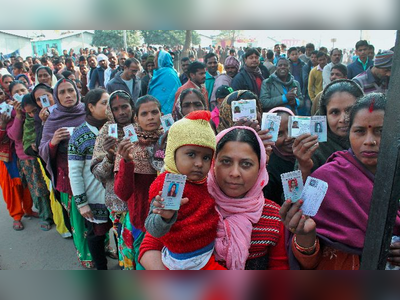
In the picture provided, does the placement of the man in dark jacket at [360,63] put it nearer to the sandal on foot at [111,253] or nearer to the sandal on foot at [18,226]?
the sandal on foot at [111,253]

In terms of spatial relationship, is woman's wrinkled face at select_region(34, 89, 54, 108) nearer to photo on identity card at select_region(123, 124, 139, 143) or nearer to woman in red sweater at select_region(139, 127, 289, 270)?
photo on identity card at select_region(123, 124, 139, 143)

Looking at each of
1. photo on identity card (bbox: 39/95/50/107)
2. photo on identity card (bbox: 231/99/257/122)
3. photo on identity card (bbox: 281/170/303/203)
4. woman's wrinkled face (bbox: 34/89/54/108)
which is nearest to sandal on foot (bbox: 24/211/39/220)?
woman's wrinkled face (bbox: 34/89/54/108)

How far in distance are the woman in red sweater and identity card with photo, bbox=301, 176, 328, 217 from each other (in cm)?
40

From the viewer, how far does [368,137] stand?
4.40 feet

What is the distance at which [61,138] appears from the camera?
3.16 meters

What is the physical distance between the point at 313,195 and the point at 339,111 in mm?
1096

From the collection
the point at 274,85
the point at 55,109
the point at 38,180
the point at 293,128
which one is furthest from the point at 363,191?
the point at 38,180

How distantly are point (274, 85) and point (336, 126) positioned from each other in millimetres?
2872

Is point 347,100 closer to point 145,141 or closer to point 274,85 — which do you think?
point 145,141

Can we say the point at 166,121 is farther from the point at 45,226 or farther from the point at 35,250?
the point at 45,226

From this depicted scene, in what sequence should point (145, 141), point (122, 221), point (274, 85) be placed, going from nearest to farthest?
point (145, 141) < point (122, 221) < point (274, 85)

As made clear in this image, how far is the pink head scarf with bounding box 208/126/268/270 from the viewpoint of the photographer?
1.42m

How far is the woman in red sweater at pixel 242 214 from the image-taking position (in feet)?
4.74

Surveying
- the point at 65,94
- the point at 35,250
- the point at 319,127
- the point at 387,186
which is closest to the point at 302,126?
the point at 319,127
